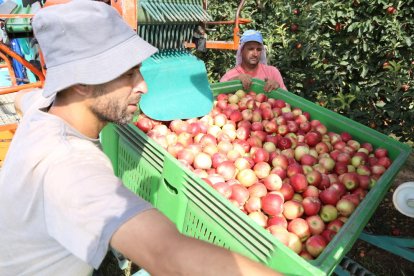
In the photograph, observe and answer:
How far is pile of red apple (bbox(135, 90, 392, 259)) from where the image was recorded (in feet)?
6.68

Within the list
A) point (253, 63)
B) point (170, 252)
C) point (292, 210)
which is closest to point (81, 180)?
point (170, 252)

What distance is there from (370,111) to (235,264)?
11.6 ft

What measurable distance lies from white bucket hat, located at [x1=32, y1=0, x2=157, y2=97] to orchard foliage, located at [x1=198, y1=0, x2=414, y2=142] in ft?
9.70

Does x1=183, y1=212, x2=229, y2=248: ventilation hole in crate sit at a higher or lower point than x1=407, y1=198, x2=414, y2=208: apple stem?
lower

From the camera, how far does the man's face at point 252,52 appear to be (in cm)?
380

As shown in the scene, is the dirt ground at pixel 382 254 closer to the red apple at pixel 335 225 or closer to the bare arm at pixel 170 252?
the red apple at pixel 335 225

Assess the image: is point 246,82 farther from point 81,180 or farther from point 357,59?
point 81,180

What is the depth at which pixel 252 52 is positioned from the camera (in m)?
3.80

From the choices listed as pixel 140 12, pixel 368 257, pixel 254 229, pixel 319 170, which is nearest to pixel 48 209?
pixel 254 229

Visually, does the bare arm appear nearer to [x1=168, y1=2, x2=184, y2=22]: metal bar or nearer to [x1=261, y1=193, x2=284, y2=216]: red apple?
[x1=261, y1=193, x2=284, y2=216]: red apple

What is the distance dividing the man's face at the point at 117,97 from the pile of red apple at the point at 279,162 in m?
0.85

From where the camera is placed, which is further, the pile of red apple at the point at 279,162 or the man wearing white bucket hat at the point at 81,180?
the pile of red apple at the point at 279,162

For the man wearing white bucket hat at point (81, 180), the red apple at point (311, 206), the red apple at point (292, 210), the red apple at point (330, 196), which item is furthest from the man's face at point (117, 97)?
the red apple at point (330, 196)

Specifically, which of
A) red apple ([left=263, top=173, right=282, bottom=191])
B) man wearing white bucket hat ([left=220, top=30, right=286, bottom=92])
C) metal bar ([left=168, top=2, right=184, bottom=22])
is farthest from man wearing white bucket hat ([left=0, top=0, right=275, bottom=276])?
man wearing white bucket hat ([left=220, top=30, right=286, bottom=92])
